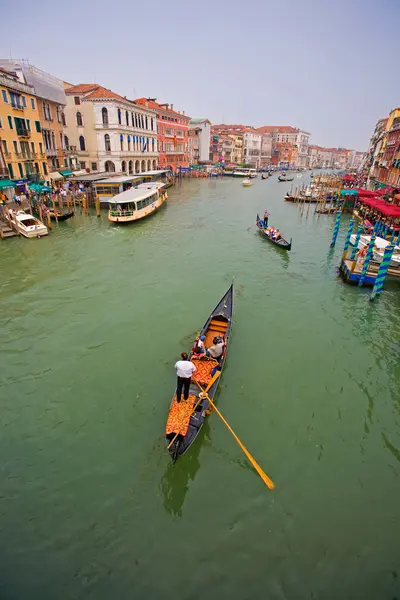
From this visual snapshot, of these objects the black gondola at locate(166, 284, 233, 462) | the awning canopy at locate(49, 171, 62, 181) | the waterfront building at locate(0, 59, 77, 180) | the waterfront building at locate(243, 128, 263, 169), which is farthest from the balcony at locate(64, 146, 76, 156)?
the waterfront building at locate(243, 128, 263, 169)

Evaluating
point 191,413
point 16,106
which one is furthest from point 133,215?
point 191,413

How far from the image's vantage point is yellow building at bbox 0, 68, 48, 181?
25.5 metres

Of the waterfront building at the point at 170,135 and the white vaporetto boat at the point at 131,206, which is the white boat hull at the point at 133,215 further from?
the waterfront building at the point at 170,135

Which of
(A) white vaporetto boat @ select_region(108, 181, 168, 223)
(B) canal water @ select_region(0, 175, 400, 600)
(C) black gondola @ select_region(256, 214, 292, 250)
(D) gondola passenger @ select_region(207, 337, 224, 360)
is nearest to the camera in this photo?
(B) canal water @ select_region(0, 175, 400, 600)

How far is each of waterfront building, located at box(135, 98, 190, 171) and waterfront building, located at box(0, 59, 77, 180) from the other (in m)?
21.2

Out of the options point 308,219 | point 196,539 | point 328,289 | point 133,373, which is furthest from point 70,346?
point 308,219

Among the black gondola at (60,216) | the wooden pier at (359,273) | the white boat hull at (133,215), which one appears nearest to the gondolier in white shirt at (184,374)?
the wooden pier at (359,273)

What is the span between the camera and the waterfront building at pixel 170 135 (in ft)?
194

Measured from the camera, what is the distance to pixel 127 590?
500 cm

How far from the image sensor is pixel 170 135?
6450cm

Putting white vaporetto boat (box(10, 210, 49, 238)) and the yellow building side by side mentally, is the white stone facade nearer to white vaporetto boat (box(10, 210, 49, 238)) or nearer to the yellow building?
the yellow building

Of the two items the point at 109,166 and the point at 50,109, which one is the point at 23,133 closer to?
the point at 50,109

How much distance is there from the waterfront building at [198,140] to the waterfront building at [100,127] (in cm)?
3721

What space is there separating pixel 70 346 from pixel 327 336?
9.16 metres
